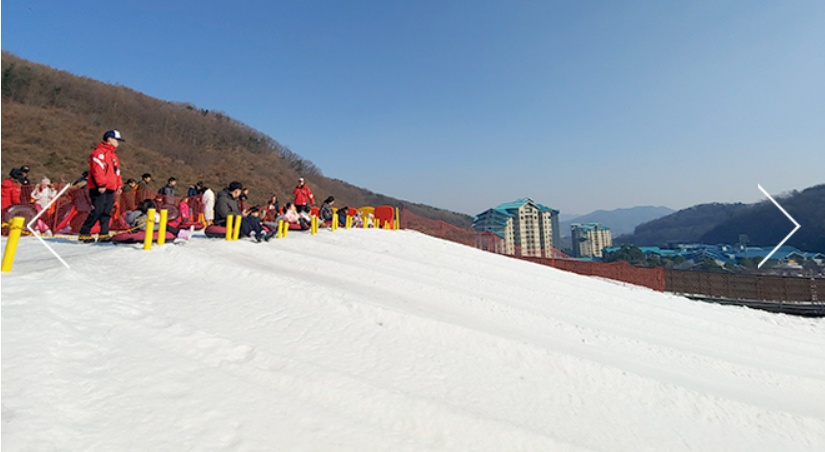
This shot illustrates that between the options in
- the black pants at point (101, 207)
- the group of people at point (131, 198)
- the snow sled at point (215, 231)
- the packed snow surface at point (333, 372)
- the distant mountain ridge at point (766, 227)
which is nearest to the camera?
the packed snow surface at point (333, 372)

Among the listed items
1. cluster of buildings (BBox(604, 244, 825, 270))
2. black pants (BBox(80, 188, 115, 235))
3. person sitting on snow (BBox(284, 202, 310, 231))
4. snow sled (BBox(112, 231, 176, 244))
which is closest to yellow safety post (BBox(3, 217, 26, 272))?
snow sled (BBox(112, 231, 176, 244))

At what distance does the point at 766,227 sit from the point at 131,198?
308ft

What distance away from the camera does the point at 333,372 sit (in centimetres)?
315

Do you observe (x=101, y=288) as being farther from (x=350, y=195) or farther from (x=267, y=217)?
(x=350, y=195)

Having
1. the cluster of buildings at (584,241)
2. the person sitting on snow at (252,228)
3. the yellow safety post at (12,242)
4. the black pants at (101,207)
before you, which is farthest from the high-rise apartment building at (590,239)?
the yellow safety post at (12,242)

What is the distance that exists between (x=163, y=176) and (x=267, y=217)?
28.9 meters

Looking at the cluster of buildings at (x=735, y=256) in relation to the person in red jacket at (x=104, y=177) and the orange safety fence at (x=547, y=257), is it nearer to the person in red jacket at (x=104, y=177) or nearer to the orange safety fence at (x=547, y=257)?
the orange safety fence at (x=547, y=257)

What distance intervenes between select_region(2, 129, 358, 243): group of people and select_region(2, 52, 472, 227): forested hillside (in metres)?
23.4

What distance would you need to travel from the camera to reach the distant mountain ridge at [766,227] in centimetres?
5184

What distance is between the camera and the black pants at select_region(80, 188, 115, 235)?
6.48m

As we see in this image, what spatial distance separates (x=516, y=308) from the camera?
674 cm

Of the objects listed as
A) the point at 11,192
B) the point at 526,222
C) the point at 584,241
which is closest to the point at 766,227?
the point at 584,241

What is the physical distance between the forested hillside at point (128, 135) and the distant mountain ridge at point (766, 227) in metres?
70.2

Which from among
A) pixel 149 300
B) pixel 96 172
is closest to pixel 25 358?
pixel 149 300
